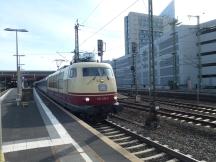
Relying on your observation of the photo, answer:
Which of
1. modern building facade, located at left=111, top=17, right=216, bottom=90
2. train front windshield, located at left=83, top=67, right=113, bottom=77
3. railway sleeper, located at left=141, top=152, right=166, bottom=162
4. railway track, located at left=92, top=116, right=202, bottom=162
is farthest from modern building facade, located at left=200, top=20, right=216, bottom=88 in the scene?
railway sleeper, located at left=141, top=152, right=166, bottom=162

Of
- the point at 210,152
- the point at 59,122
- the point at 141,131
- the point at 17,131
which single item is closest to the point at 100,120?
the point at 59,122

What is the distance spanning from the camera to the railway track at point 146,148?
8680 millimetres

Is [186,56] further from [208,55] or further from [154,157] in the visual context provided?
[154,157]

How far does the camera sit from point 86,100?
1628 cm

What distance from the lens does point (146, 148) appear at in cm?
1009

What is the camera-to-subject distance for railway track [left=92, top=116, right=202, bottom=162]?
8680 mm

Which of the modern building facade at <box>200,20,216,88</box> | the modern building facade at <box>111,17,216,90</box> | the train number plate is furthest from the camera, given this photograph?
the modern building facade at <box>111,17,216,90</box>

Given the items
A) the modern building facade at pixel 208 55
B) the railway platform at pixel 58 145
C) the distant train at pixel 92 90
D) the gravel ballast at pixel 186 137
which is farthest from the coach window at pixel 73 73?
the modern building facade at pixel 208 55

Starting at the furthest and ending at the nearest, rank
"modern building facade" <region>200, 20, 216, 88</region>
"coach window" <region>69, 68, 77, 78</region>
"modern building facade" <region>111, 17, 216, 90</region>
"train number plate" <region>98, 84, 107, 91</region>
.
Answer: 1. "modern building facade" <region>111, 17, 216, 90</region>
2. "modern building facade" <region>200, 20, 216, 88</region>
3. "coach window" <region>69, 68, 77, 78</region>
4. "train number plate" <region>98, 84, 107, 91</region>

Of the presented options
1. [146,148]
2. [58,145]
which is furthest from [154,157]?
[58,145]

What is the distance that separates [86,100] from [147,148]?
6.63 meters

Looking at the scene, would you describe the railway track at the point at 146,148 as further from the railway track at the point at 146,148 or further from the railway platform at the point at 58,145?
the railway platform at the point at 58,145

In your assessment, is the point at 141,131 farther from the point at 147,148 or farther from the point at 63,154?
the point at 63,154

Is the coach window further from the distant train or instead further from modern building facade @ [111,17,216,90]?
modern building facade @ [111,17,216,90]
